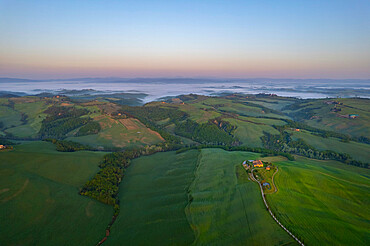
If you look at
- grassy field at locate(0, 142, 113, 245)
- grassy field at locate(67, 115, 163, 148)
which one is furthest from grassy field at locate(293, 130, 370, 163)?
grassy field at locate(0, 142, 113, 245)

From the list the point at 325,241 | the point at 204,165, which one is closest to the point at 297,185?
the point at 325,241

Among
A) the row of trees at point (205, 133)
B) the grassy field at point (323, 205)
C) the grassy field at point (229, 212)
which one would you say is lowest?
the row of trees at point (205, 133)

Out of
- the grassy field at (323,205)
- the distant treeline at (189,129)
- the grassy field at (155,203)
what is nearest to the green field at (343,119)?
the distant treeline at (189,129)

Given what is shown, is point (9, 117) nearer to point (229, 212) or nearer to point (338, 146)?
point (229, 212)

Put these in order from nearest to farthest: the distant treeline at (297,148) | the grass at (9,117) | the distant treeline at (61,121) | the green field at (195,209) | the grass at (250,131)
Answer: the green field at (195,209)
the distant treeline at (297,148)
the grass at (250,131)
the distant treeline at (61,121)
the grass at (9,117)

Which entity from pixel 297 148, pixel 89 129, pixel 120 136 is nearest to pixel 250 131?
pixel 297 148

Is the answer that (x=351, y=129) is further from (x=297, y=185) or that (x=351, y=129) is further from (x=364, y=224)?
(x=364, y=224)

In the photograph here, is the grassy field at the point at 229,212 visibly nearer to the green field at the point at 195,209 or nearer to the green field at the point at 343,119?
the green field at the point at 195,209
